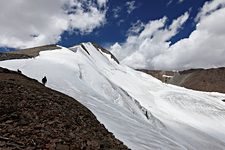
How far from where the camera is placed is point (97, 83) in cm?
5528

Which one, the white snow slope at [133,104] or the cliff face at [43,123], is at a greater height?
the white snow slope at [133,104]

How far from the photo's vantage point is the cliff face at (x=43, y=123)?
42.5 feet

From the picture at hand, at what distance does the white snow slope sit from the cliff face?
5.70 metres

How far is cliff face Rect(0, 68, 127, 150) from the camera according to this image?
42.5 feet

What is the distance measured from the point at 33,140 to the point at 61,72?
113ft

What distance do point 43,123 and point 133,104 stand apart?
41543 mm

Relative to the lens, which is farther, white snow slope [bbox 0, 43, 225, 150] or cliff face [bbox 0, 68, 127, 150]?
white snow slope [bbox 0, 43, 225, 150]

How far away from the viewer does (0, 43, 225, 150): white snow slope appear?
1220 inches

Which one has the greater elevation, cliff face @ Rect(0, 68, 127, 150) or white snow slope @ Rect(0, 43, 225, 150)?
white snow slope @ Rect(0, 43, 225, 150)

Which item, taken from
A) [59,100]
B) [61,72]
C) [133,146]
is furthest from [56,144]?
[61,72]

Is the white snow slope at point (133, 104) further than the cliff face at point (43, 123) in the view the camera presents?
Yes

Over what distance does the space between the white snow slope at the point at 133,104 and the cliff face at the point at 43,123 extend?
5.70 meters

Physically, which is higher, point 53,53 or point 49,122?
point 53,53

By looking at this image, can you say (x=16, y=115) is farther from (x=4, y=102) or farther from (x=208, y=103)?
(x=208, y=103)
